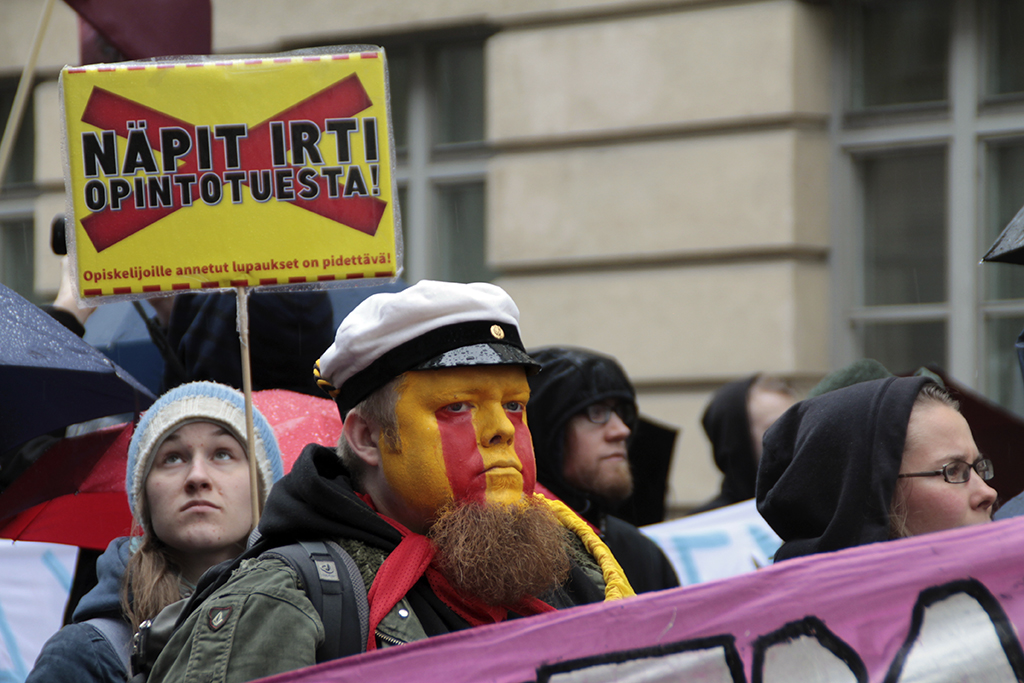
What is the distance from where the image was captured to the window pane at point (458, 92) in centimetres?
763

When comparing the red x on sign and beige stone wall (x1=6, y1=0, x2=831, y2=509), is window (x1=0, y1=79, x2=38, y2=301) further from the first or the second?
the red x on sign

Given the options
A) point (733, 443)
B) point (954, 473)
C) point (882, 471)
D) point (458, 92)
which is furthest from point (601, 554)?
point (458, 92)

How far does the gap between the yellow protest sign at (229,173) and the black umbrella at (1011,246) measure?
1427 mm

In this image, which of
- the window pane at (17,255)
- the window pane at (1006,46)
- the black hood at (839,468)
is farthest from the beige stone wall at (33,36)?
the black hood at (839,468)

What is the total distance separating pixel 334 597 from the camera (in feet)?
7.00

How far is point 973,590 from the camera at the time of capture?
223 cm

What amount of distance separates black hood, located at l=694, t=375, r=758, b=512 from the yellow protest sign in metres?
2.61

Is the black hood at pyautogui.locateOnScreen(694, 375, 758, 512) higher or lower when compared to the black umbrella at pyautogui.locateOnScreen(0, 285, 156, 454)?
lower

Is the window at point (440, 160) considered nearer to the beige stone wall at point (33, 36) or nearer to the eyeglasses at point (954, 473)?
the beige stone wall at point (33, 36)

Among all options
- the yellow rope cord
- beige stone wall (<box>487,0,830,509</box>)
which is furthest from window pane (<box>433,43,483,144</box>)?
the yellow rope cord

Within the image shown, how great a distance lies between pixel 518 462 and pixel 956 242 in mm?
4792

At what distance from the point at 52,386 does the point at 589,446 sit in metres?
1.85

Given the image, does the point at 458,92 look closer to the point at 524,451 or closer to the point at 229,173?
the point at 229,173

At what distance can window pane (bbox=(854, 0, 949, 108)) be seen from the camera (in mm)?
6641
